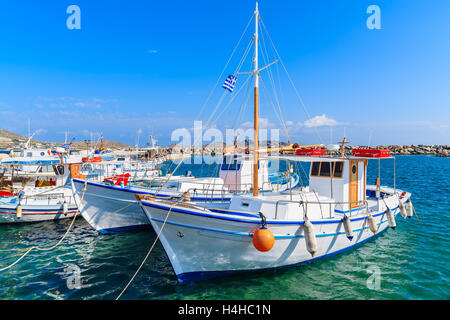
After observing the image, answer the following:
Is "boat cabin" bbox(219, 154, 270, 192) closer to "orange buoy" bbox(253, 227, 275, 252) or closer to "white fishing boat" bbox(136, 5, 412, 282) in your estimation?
"white fishing boat" bbox(136, 5, 412, 282)

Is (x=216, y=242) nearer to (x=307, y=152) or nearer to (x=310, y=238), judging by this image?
(x=310, y=238)

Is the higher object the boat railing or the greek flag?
the greek flag

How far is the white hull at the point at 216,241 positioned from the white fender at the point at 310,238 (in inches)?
9.6

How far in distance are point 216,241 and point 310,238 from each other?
291 centimetres

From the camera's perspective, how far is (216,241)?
741 cm

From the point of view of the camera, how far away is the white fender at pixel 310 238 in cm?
752

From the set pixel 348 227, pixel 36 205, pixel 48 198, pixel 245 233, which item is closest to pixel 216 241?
pixel 245 233

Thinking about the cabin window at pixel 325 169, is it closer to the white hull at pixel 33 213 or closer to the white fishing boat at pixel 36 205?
the white fishing boat at pixel 36 205

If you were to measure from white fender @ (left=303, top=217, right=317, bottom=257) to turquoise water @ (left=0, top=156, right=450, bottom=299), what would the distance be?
1.19 meters

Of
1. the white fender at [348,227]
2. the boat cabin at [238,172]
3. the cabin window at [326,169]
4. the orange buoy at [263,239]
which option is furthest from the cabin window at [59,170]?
the white fender at [348,227]

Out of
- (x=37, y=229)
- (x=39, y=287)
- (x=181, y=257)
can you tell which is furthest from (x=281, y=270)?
(x=37, y=229)

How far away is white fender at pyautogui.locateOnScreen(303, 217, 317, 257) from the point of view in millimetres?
7520

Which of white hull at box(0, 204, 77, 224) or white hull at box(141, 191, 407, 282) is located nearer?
white hull at box(141, 191, 407, 282)

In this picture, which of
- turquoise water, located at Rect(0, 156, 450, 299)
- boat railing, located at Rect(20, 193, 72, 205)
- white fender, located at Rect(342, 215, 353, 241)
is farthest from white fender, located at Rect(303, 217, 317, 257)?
boat railing, located at Rect(20, 193, 72, 205)
